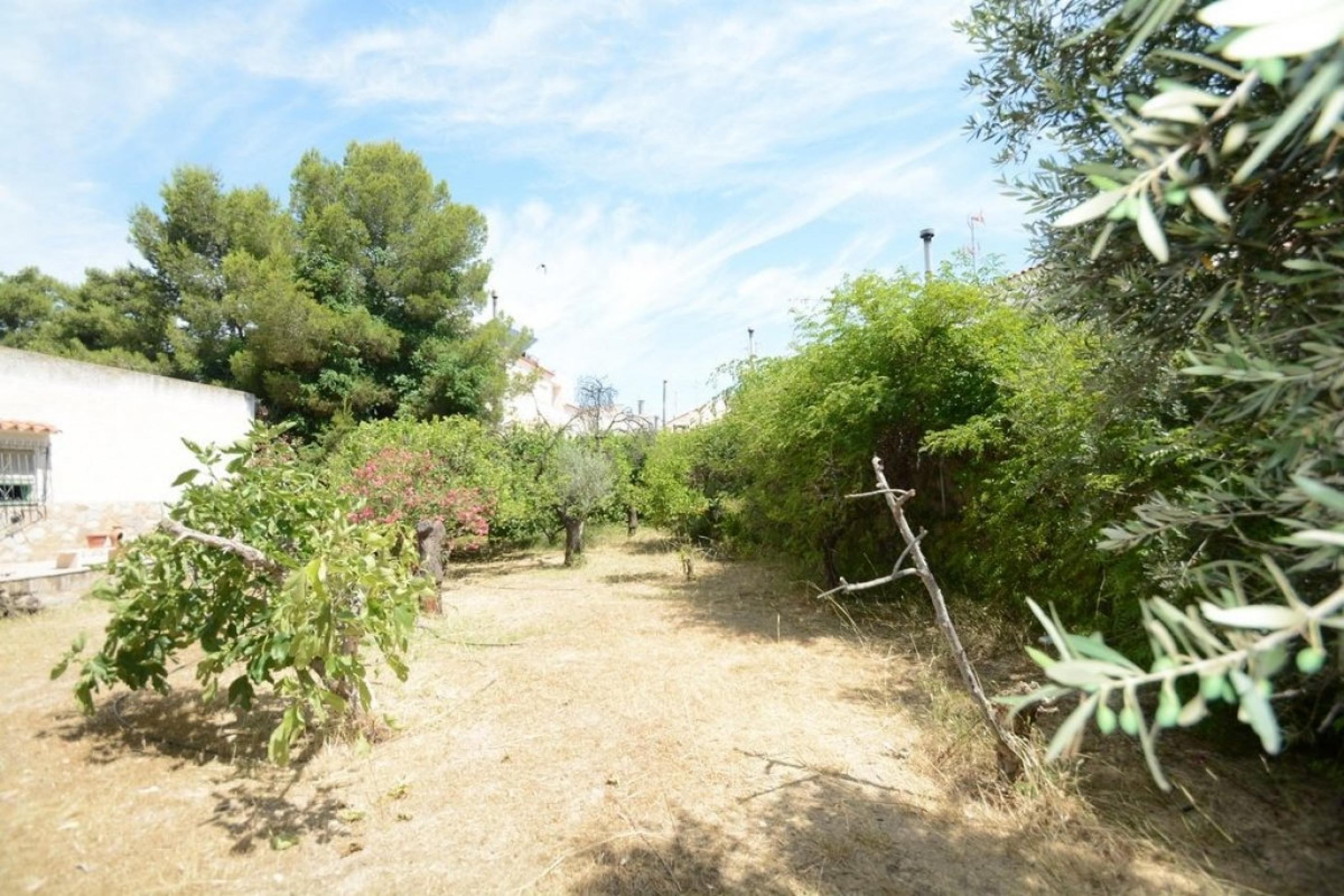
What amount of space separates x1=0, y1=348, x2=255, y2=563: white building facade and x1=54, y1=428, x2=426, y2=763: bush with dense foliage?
699 cm

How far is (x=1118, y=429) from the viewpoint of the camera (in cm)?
379

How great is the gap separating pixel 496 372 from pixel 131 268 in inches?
433

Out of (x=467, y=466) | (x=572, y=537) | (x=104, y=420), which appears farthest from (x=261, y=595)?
(x=104, y=420)

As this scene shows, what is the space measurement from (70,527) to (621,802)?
36.8 ft

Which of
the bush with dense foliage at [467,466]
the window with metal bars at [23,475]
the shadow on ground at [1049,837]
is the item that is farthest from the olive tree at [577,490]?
the shadow on ground at [1049,837]

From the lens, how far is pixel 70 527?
31.9ft

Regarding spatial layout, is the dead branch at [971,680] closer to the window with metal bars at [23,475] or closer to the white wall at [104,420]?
the white wall at [104,420]

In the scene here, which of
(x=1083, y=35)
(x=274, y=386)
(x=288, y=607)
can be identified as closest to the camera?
(x=1083, y=35)

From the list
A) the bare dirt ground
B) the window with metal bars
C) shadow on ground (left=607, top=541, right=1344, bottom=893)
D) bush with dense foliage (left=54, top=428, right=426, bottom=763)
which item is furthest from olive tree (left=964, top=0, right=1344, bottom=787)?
the window with metal bars

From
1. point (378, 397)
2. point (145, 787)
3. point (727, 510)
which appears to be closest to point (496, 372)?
point (378, 397)

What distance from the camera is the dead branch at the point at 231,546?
3.11m

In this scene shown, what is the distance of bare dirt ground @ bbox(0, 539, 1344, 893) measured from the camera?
102 inches

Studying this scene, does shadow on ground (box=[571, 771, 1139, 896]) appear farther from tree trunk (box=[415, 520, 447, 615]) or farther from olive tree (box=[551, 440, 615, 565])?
olive tree (box=[551, 440, 615, 565])

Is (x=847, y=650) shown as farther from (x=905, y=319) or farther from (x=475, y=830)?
(x=475, y=830)
